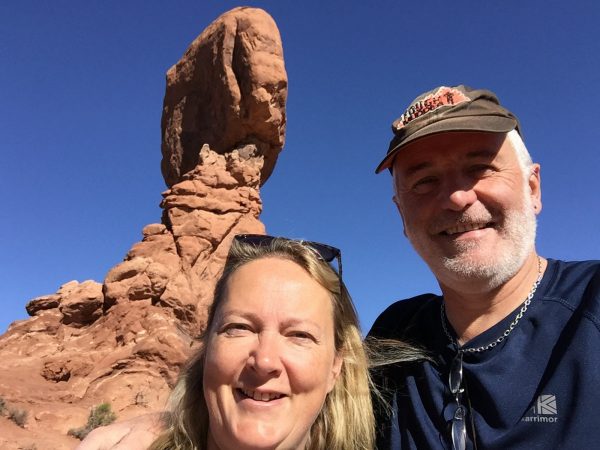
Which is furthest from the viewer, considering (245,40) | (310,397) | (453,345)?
(245,40)

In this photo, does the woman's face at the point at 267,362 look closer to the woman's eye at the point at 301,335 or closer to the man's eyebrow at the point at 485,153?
the woman's eye at the point at 301,335

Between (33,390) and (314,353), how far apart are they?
14.9 meters

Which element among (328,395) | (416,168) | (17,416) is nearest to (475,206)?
(416,168)

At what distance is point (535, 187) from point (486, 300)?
813mm

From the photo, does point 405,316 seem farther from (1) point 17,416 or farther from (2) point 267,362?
(1) point 17,416

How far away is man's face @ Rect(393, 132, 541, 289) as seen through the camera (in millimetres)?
2881

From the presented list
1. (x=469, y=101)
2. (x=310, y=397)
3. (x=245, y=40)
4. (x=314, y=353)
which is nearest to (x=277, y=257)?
(x=314, y=353)

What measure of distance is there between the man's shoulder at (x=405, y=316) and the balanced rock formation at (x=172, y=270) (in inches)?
353

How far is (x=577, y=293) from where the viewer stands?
2.71m

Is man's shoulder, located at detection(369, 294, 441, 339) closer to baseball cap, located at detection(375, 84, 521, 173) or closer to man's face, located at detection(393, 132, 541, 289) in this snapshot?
man's face, located at detection(393, 132, 541, 289)

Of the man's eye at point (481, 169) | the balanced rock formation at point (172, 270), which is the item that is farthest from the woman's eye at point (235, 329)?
the balanced rock formation at point (172, 270)

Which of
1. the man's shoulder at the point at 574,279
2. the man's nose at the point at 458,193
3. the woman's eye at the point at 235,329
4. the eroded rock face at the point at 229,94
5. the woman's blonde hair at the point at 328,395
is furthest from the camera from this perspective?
the eroded rock face at the point at 229,94

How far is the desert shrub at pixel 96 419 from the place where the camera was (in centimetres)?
1258

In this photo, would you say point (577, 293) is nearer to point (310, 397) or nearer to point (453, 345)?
point (453, 345)
